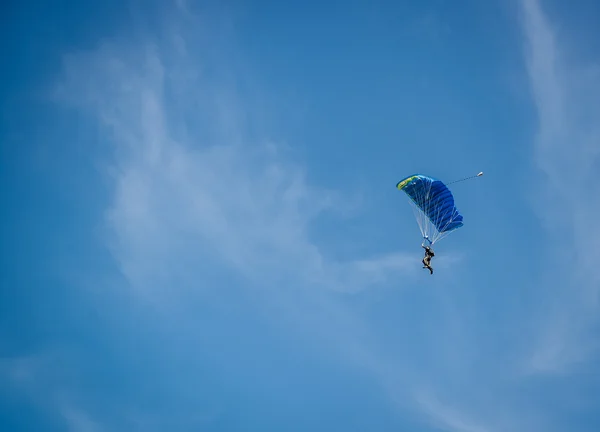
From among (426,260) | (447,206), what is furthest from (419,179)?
(426,260)

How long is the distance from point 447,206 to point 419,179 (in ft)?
9.03

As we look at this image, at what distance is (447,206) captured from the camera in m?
28.5

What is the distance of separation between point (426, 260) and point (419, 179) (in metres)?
5.60

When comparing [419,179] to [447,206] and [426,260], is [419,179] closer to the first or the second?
[447,206]

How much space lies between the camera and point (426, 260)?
30.2 meters

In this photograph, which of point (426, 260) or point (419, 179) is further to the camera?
point (426, 260)

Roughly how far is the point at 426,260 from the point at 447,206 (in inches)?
142
